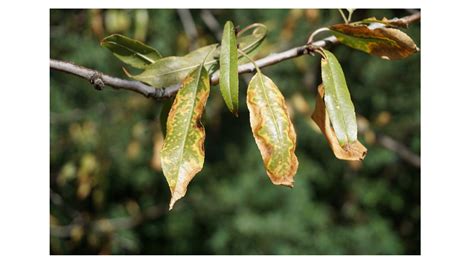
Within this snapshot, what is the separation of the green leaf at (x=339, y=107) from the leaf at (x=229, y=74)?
13 centimetres

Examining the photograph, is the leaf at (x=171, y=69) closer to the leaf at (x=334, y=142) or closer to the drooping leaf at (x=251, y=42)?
the drooping leaf at (x=251, y=42)

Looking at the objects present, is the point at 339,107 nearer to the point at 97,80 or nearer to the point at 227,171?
the point at 97,80

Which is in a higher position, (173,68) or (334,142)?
(173,68)

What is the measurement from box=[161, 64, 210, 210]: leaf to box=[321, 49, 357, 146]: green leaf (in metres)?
0.16

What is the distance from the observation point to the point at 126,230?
2.68 metres

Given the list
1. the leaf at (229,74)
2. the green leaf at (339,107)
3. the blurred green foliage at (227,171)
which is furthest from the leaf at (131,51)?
the blurred green foliage at (227,171)

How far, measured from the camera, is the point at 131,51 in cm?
83

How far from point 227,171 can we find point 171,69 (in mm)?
2032

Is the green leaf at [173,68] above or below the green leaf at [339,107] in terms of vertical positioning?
above

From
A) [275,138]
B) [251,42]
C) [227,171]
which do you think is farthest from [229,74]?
[227,171]

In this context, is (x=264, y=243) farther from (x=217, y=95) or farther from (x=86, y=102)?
(x=86, y=102)

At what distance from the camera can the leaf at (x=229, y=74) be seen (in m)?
0.68

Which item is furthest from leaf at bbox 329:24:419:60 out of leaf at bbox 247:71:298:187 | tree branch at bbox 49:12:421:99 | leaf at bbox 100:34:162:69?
leaf at bbox 100:34:162:69

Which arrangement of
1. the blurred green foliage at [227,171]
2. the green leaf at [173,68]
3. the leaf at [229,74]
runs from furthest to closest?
the blurred green foliage at [227,171] → the green leaf at [173,68] → the leaf at [229,74]
